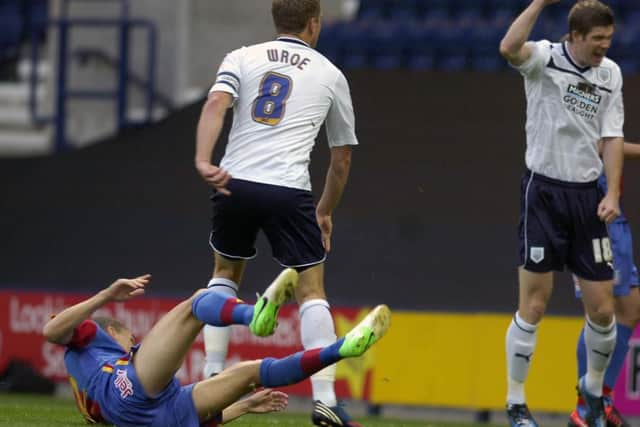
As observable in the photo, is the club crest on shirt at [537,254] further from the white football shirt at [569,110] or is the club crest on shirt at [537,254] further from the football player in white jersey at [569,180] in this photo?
the white football shirt at [569,110]

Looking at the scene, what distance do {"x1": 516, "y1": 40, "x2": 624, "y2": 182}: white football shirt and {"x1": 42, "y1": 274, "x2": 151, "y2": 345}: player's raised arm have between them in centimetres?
213

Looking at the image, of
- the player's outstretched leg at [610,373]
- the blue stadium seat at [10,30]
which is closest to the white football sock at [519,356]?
the player's outstretched leg at [610,373]

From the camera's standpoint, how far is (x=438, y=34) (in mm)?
13117

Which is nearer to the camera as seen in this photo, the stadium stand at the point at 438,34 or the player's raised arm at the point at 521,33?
the player's raised arm at the point at 521,33

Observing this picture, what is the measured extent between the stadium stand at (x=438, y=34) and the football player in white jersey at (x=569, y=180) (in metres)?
5.32

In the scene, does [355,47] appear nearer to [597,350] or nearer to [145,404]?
[597,350]

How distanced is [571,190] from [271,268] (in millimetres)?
4933

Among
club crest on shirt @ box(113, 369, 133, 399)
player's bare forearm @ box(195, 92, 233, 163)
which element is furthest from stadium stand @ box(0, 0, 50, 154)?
club crest on shirt @ box(113, 369, 133, 399)

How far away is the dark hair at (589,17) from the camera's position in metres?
6.77

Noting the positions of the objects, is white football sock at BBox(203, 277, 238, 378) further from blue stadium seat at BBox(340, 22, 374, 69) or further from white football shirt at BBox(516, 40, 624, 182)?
blue stadium seat at BBox(340, 22, 374, 69)

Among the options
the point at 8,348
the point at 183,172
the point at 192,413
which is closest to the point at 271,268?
the point at 183,172

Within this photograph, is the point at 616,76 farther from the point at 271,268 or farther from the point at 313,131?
the point at 271,268

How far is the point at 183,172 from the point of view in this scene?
39.5 ft

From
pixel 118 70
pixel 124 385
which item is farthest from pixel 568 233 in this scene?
pixel 118 70
